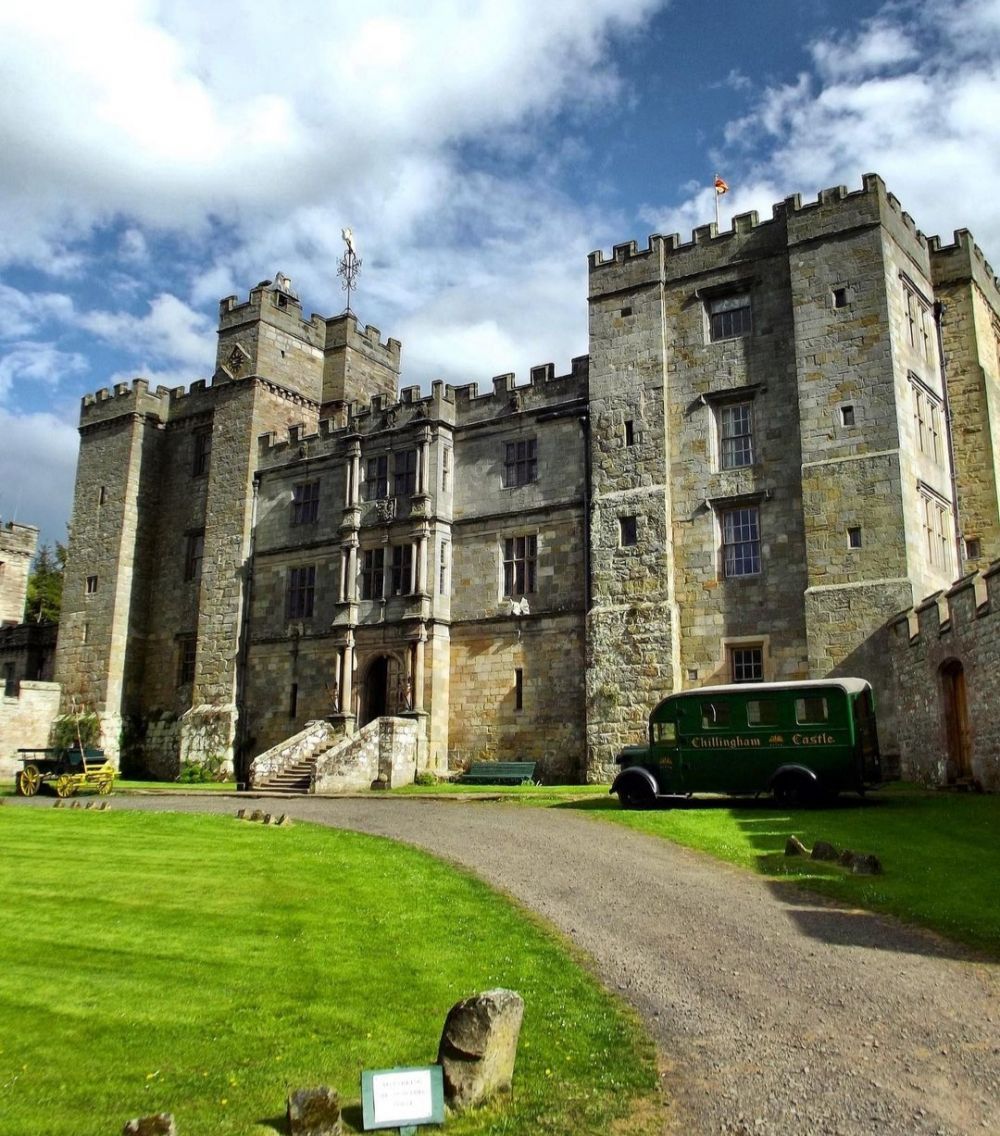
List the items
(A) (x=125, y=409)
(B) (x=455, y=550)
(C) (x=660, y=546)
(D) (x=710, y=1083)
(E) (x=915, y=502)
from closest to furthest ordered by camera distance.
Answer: (D) (x=710, y=1083)
(E) (x=915, y=502)
(C) (x=660, y=546)
(B) (x=455, y=550)
(A) (x=125, y=409)

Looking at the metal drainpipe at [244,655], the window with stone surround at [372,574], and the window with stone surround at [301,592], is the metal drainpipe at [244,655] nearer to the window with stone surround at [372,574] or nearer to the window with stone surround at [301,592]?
the window with stone surround at [301,592]

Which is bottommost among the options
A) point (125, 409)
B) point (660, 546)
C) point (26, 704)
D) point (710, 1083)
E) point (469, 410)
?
point (710, 1083)

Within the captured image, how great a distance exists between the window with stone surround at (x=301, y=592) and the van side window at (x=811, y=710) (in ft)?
67.2

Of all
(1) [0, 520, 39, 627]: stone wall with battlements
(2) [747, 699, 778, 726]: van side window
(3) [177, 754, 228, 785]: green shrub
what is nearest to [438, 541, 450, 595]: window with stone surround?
(3) [177, 754, 228, 785]: green shrub

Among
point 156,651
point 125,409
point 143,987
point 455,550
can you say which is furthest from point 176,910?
point 125,409

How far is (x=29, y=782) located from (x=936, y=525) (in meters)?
25.4

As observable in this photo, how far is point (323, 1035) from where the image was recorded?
6801mm

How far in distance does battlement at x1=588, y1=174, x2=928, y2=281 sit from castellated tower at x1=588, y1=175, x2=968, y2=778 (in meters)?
0.06

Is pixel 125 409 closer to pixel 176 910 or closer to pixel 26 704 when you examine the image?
pixel 26 704

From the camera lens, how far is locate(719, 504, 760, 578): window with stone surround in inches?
1080

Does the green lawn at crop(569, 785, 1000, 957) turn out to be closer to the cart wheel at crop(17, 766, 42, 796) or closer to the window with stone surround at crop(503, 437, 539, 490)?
the window with stone surround at crop(503, 437, 539, 490)

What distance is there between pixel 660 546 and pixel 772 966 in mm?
20351

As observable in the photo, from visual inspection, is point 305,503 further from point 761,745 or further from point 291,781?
point 761,745

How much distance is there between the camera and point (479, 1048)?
5.75 m
